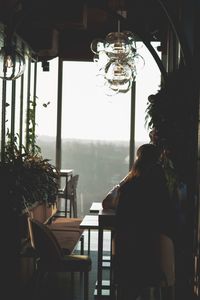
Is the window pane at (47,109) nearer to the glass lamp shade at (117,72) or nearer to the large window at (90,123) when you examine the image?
the large window at (90,123)

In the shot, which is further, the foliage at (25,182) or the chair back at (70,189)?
the chair back at (70,189)

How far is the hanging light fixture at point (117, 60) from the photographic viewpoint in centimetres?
457

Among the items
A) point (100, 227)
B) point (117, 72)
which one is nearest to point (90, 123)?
point (117, 72)

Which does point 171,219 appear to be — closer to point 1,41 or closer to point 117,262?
point 117,262

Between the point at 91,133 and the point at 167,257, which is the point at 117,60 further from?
the point at 91,133

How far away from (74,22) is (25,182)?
7.59 feet

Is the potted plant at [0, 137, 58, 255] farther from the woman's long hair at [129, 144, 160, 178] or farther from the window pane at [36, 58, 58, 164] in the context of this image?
the window pane at [36, 58, 58, 164]

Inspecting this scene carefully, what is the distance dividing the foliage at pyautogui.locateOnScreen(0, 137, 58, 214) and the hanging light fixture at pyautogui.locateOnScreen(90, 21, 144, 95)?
119 centimetres

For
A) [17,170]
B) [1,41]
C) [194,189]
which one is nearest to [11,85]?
[1,41]

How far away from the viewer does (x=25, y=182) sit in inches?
203

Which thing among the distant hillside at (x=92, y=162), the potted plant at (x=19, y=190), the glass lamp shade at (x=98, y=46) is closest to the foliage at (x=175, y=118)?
the glass lamp shade at (x=98, y=46)

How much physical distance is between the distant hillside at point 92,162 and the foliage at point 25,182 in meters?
3.63

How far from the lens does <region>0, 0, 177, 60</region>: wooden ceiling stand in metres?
6.14

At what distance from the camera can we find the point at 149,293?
3902 millimetres
